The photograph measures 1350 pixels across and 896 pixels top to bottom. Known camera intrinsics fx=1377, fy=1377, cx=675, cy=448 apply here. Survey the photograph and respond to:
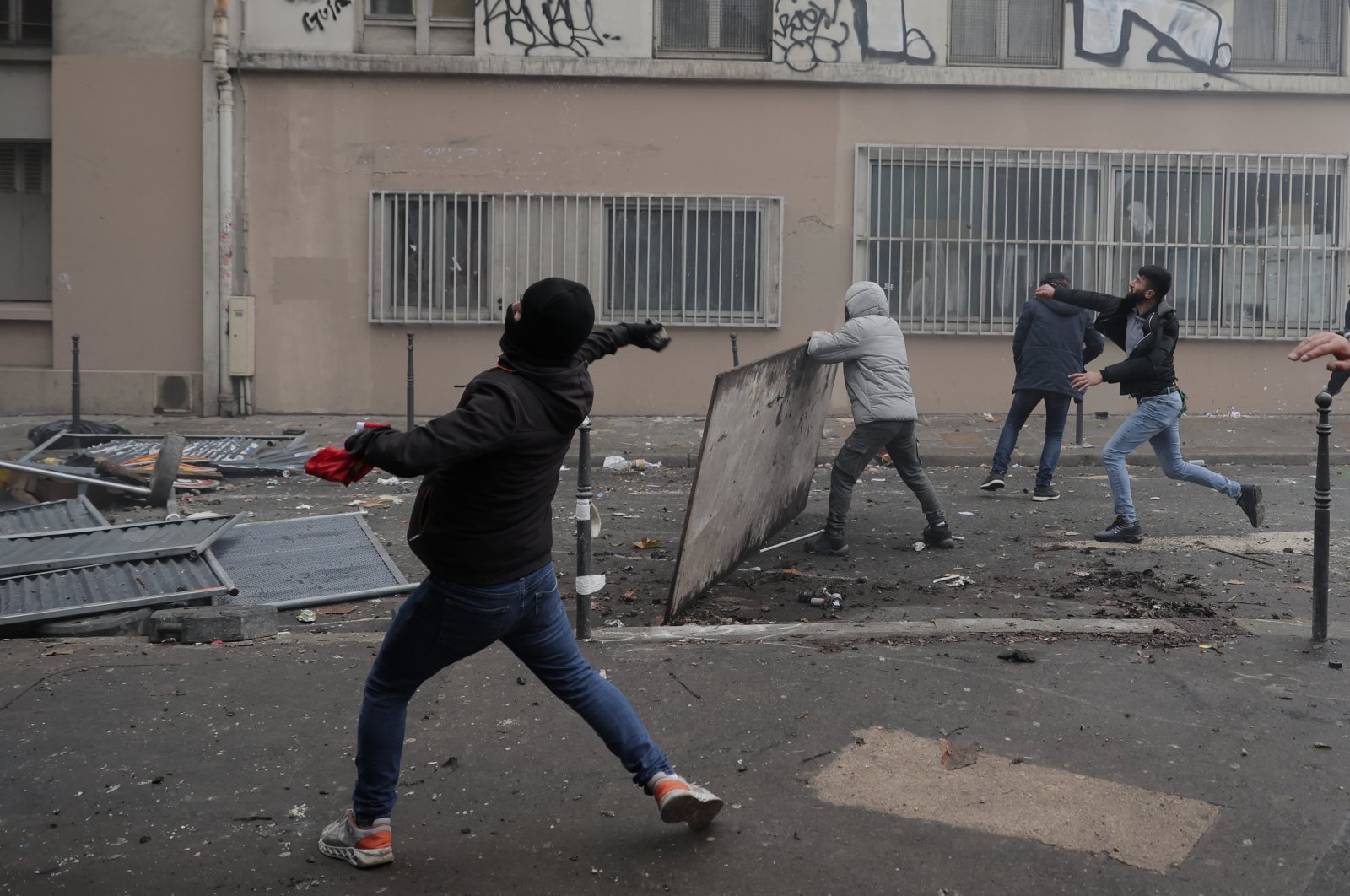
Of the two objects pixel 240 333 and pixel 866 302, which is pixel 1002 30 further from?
pixel 240 333

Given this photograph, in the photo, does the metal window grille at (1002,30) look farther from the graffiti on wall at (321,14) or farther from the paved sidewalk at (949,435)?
the graffiti on wall at (321,14)

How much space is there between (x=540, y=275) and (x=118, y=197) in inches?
199

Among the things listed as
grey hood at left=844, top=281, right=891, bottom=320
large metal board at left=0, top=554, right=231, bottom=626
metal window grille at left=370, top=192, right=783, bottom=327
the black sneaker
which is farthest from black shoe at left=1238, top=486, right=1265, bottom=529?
metal window grille at left=370, top=192, right=783, bottom=327

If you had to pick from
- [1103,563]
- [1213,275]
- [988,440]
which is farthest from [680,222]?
[1103,563]

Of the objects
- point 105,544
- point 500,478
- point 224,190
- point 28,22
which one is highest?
point 28,22

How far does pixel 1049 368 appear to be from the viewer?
11.2 meters

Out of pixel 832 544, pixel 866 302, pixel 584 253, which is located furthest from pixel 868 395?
pixel 584 253

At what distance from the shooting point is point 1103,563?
27.3ft

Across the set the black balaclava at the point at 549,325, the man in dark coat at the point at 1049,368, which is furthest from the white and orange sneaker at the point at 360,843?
the man in dark coat at the point at 1049,368

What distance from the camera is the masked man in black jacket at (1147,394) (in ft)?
29.2

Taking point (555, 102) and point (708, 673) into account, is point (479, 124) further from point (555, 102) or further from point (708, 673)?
point (708, 673)

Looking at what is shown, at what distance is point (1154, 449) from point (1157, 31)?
920 centimetres

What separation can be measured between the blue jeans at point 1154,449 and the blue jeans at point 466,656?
5.78m

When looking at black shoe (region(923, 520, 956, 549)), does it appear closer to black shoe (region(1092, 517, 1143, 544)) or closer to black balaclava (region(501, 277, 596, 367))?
black shoe (region(1092, 517, 1143, 544))
